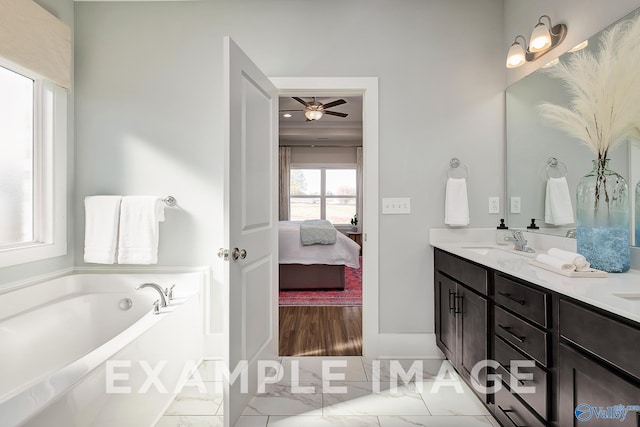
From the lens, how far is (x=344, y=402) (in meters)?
2.04

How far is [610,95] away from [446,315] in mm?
1557

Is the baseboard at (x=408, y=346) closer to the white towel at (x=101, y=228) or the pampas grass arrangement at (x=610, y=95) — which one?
the pampas grass arrangement at (x=610, y=95)

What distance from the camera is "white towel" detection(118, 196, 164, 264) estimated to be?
251 centimetres

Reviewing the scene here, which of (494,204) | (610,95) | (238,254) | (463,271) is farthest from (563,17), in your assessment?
(238,254)

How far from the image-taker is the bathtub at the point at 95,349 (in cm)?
117

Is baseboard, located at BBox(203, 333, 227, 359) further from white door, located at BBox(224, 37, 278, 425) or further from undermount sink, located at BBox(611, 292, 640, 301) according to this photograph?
undermount sink, located at BBox(611, 292, 640, 301)

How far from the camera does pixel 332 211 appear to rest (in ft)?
26.3

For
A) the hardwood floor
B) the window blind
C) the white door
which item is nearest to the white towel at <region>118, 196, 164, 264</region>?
the white door

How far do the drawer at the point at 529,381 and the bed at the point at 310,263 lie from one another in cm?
286

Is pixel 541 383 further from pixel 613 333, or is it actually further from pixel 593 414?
pixel 613 333

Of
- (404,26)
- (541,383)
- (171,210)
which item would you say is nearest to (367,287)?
(541,383)

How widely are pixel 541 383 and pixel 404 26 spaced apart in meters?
2.43

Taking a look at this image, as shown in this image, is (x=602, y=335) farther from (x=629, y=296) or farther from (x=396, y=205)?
(x=396, y=205)

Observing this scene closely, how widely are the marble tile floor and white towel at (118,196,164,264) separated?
0.93m
